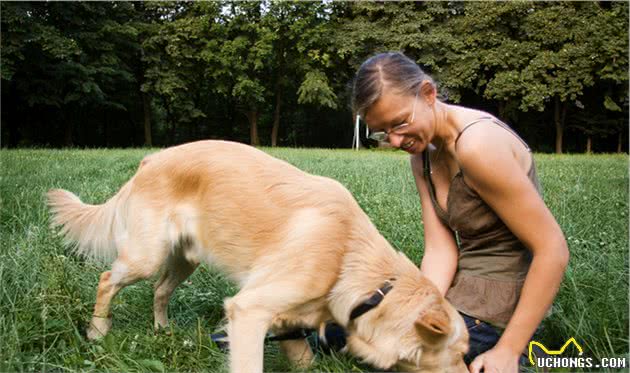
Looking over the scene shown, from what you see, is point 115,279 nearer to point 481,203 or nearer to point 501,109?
point 481,203

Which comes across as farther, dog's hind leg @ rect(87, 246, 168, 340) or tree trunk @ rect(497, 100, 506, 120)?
tree trunk @ rect(497, 100, 506, 120)

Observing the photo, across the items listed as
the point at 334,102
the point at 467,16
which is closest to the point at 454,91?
the point at 467,16

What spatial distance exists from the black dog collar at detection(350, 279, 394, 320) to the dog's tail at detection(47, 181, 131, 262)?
6.30ft

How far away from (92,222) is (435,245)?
8.64 feet

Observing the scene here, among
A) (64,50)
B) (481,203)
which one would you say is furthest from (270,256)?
(64,50)

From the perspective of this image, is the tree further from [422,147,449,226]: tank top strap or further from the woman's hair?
the woman's hair

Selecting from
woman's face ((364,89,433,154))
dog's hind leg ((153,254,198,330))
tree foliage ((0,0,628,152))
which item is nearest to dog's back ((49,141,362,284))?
dog's hind leg ((153,254,198,330))

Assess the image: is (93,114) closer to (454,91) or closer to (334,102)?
(334,102)

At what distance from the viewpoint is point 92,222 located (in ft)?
13.6

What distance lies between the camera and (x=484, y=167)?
9.61 ft

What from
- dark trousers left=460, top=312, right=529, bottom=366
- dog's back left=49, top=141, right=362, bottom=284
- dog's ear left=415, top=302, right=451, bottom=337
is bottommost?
dark trousers left=460, top=312, right=529, bottom=366

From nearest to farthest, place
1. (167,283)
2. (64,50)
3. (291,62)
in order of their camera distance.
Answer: (167,283)
(64,50)
(291,62)

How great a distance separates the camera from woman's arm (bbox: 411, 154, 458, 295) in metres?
3.68

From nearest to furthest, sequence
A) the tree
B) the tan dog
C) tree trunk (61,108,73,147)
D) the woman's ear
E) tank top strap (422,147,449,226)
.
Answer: the tan dog < the woman's ear < tank top strap (422,147,449,226) < the tree < tree trunk (61,108,73,147)
